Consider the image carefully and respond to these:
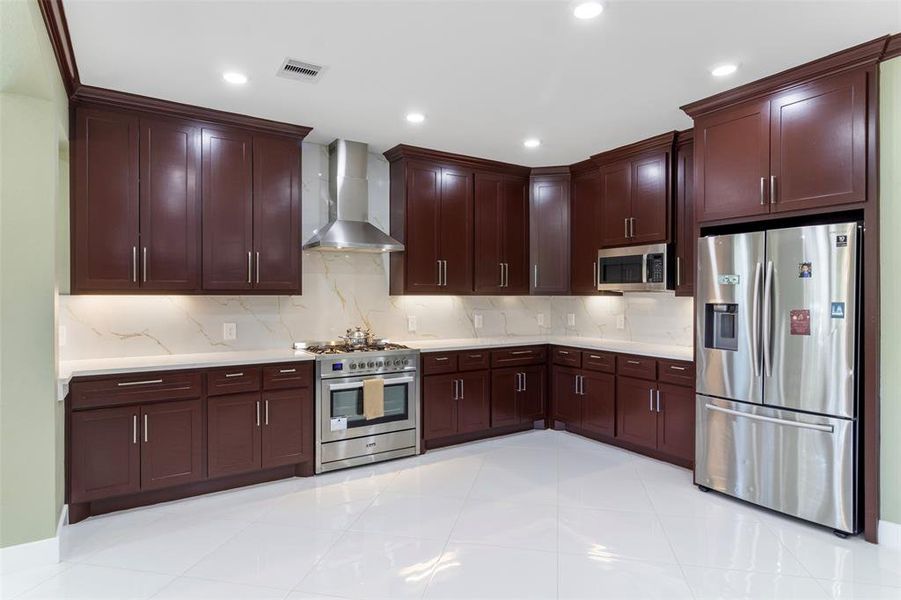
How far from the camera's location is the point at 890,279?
277cm

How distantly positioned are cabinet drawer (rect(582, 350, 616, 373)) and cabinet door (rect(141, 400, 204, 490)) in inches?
129

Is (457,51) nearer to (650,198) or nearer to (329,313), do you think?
(650,198)

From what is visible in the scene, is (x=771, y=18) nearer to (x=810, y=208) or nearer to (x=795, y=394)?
(x=810, y=208)

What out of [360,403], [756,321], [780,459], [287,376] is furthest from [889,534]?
[287,376]

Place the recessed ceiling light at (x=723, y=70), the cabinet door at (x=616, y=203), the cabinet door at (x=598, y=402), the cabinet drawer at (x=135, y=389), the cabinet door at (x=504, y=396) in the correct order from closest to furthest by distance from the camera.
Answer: the recessed ceiling light at (x=723, y=70), the cabinet drawer at (x=135, y=389), the cabinet door at (x=598, y=402), the cabinet door at (x=616, y=203), the cabinet door at (x=504, y=396)

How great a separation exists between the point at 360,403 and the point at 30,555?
7.00 ft

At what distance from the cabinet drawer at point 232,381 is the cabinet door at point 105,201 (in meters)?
0.85

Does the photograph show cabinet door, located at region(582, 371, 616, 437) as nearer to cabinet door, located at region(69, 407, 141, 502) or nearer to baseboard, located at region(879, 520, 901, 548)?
baseboard, located at region(879, 520, 901, 548)

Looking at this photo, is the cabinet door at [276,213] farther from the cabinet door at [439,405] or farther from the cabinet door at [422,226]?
the cabinet door at [439,405]

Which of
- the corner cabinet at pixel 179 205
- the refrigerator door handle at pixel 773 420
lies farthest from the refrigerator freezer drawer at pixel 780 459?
the corner cabinet at pixel 179 205

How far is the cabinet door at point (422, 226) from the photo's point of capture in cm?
471

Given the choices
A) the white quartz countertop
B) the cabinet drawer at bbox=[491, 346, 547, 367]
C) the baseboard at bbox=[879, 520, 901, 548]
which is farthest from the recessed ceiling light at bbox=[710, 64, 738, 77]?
the cabinet drawer at bbox=[491, 346, 547, 367]

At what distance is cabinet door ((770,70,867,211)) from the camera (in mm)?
2834

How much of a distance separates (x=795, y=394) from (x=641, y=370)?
133 centimetres
